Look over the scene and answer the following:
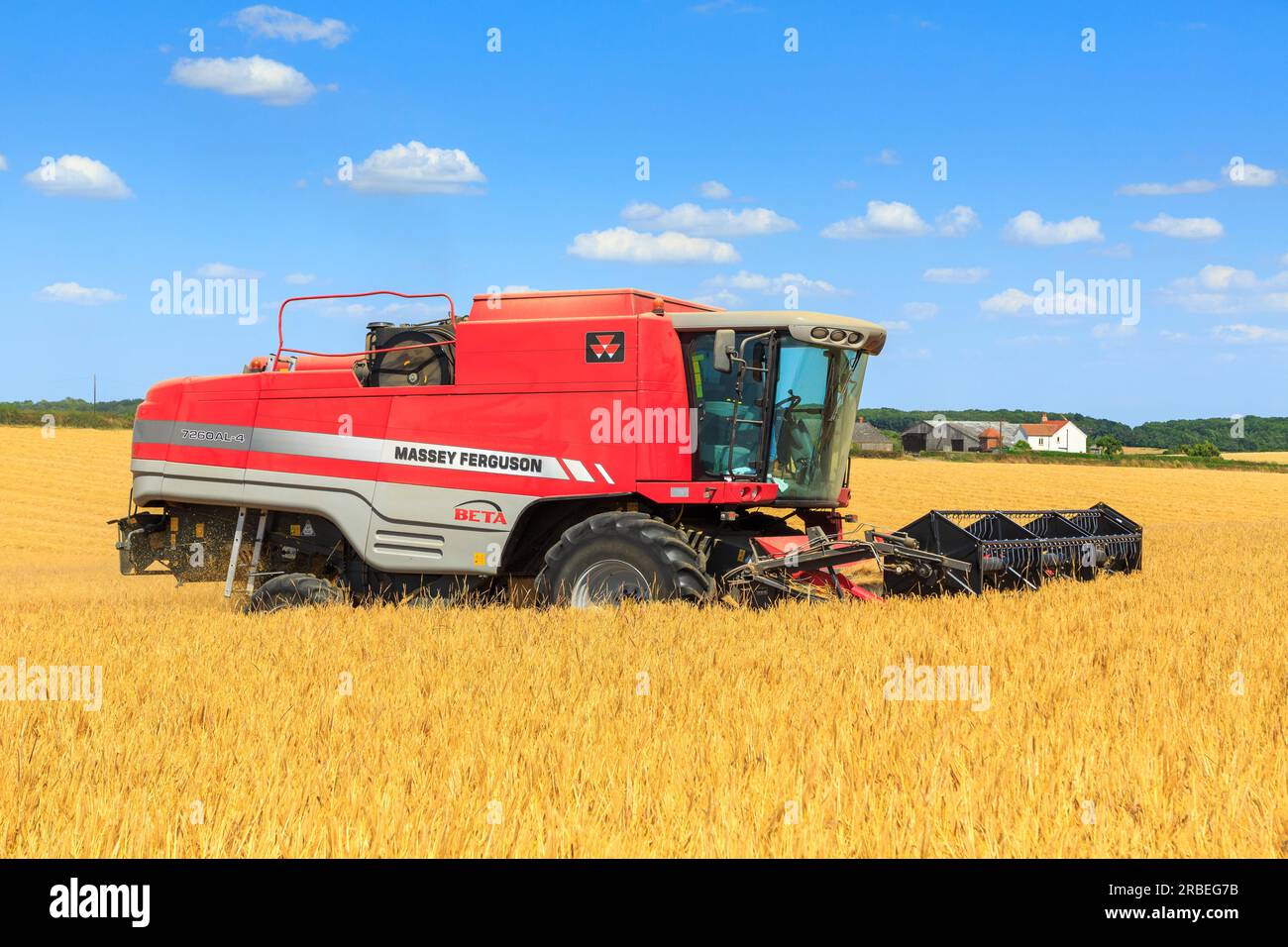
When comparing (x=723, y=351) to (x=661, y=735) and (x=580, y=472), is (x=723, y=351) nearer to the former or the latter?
(x=580, y=472)

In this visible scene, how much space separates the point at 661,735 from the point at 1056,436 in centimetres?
11675

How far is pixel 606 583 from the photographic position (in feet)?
26.4

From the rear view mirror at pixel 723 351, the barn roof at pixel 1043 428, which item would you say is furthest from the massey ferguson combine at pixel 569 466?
the barn roof at pixel 1043 428

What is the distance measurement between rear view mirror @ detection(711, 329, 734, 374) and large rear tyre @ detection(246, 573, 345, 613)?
12.2 feet

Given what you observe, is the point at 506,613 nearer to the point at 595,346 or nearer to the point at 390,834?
the point at 595,346

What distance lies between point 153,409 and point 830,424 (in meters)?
6.09

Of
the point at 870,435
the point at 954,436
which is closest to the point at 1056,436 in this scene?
the point at 954,436

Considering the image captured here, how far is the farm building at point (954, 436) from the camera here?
9606cm

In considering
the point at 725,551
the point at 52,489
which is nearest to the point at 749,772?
the point at 725,551

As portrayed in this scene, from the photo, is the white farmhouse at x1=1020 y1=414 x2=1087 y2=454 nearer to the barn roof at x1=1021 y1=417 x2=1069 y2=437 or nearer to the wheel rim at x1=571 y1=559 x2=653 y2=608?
the barn roof at x1=1021 y1=417 x2=1069 y2=437

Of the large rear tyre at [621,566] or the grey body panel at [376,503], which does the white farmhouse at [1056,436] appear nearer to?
the grey body panel at [376,503]

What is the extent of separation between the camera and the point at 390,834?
10.4ft

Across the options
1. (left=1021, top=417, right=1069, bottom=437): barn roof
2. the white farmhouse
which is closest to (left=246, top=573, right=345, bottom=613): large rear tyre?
the white farmhouse

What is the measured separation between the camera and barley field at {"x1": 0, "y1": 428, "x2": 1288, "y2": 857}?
3217 millimetres
